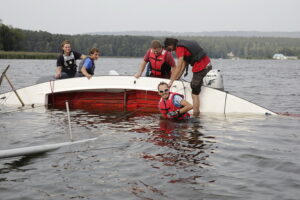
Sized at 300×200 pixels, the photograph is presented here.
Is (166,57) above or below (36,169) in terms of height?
above

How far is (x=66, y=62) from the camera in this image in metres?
11.3

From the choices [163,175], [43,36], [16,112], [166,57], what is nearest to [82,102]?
[16,112]

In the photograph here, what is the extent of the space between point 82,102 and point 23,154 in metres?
5.63

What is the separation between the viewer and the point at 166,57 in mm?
10195

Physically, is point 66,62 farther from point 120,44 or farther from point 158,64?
point 120,44

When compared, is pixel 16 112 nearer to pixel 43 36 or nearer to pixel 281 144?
pixel 281 144

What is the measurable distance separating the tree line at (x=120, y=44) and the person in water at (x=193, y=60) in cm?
8312

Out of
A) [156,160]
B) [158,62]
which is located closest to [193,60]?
[158,62]

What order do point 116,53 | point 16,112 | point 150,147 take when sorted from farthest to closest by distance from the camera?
point 116,53 < point 16,112 < point 150,147

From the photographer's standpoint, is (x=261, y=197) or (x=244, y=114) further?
(x=244, y=114)

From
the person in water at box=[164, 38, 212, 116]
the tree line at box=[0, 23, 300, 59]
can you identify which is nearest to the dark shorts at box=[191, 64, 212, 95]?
the person in water at box=[164, 38, 212, 116]

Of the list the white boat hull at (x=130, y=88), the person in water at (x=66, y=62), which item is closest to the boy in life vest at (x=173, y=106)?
the white boat hull at (x=130, y=88)

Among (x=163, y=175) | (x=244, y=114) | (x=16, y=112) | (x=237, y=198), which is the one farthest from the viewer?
(x=16, y=112)

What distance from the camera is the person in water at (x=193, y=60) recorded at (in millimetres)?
9172
